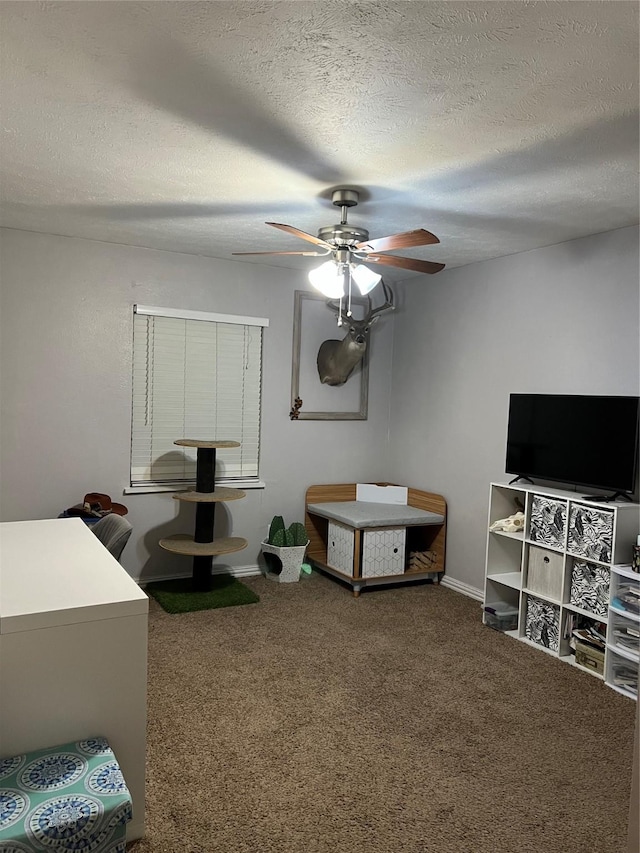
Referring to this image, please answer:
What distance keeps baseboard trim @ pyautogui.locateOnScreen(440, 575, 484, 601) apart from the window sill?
1.63 m

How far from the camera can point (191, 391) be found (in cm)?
492

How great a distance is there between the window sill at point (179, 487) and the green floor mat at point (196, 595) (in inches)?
27.2

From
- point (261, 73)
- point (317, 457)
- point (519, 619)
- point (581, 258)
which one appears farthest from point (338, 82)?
point (317, 457)

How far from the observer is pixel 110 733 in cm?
189

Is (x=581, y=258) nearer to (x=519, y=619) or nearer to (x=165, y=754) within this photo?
(x=519, y=619)

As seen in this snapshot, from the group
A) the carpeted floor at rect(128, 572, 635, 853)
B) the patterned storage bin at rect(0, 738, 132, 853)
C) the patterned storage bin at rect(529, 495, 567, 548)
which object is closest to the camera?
the patterned storage bin at rect(0, 738, 132, 853)

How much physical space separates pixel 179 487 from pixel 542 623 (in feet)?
8.88

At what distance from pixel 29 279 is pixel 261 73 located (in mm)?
2820

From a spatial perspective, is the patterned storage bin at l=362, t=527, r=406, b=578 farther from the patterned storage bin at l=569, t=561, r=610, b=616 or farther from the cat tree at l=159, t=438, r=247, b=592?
the patterned storage bin at l=569, t=561, r=610, b=616

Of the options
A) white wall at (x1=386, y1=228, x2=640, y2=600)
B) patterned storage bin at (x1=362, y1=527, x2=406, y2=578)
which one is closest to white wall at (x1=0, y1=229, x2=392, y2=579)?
patterned storage bin at (x1=362, y1=527, x2=406, y2=578)

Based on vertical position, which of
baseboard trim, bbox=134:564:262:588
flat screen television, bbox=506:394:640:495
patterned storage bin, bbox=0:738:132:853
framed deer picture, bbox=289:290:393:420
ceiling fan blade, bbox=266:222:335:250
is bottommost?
baseboard trim, bbox=134:564:262:588

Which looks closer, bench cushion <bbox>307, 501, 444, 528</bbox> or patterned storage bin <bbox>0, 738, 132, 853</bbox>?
patterned storage bin <bbox>0, 738, 132, 853</bbox>

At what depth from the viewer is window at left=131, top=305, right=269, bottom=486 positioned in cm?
473

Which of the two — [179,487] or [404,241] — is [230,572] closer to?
[179,487]
